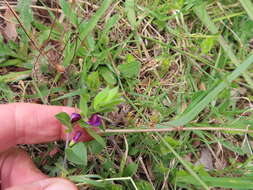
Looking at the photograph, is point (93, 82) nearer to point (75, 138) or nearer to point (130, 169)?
point (75, 138)

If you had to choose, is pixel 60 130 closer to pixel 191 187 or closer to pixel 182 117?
pixel 182 117

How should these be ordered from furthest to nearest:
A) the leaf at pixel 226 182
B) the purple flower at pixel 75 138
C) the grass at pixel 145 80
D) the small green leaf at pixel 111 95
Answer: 1. the grass at pixel 145 80
2. the leaf at pixel 226 182
3. the purple flower at pixel 75 138
4. the small green leaf at pixel 111 95

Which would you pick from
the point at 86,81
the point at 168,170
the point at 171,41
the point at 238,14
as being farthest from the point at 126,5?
the point at 168,170

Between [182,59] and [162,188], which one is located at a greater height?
[182,59]

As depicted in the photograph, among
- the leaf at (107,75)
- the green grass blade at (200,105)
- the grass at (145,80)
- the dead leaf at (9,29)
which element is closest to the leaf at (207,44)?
the grass at (145,80)

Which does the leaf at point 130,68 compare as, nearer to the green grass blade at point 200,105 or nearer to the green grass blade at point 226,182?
the green grass blade at point 200,105
